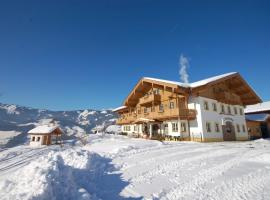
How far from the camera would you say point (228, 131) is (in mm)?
29875

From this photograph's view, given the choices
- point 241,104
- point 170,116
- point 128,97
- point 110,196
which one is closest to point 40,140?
point 128,97

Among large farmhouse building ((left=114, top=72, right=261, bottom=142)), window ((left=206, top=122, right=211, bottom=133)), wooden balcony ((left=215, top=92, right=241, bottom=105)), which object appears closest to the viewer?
large farmhouse building ((left=114, top=72, right=261, bottom=142))

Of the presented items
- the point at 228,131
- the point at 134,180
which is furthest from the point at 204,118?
the point at 134,180

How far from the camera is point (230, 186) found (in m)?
6.34

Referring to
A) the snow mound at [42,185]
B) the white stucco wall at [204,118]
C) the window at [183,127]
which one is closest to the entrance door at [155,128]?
the window at [183,127]

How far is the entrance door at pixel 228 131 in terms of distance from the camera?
2908 cm

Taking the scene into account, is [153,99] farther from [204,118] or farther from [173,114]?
[204,118]

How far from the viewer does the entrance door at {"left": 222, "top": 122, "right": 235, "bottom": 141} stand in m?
29.1

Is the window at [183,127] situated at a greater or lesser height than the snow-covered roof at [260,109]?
lesser

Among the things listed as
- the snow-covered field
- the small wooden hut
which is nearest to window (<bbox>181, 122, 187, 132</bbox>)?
the snow-covered field

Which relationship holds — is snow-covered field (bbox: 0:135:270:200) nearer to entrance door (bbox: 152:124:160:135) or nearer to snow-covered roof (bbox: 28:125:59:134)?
entrance door (bbox: 152:124:160:135)

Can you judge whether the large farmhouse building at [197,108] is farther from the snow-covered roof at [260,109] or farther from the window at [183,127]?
the snow-covered roof at [260,109]

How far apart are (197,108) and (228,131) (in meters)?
8.48

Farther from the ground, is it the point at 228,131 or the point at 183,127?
the point at 183,127
